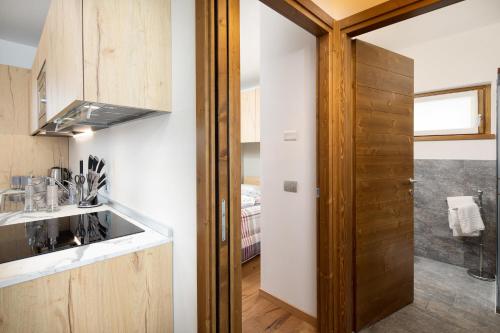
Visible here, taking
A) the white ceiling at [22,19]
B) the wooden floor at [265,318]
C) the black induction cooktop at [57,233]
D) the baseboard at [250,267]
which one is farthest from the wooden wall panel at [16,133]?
the wooden floor at [265,318]

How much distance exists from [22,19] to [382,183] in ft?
12.3

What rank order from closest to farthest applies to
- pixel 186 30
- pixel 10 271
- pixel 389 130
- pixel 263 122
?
pixel 10 271 < pixel 186 30 < pixel 389 130 < pixel 263 122

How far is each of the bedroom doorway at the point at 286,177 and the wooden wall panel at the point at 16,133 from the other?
2.60 m

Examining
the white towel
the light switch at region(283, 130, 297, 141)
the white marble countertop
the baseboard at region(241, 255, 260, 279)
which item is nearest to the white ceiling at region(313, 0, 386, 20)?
the light switch at region(283, 130, 297, 141)

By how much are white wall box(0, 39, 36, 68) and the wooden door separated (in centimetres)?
383

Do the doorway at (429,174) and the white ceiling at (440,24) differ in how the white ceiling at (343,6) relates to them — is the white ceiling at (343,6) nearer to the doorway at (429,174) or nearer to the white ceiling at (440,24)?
the doorway at (429,174)

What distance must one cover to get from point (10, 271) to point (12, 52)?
3501mm

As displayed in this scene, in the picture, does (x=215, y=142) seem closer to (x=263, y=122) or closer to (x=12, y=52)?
(x=263, y=122)

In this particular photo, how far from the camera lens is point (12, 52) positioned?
10.1 feet

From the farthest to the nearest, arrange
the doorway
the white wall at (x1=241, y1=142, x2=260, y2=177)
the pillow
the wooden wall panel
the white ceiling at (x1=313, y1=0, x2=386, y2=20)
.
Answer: the white wall at (x1=241, y1=142, x2=260, y2=177) → the pillow → the wooden wall panel → the doorway → the white ceiling at (x1=313, y1=0, x2=386, y2=20)

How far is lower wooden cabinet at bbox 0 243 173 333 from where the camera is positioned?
0.86 metres

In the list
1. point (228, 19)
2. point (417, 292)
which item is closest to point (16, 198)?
point (228, 19)

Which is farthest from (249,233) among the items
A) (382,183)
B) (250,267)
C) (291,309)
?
(382,183)

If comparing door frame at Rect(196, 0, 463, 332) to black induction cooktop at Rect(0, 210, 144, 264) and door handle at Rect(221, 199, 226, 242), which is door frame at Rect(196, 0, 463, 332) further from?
black induction cooktop at Rect(0, 210, 144, 264)
